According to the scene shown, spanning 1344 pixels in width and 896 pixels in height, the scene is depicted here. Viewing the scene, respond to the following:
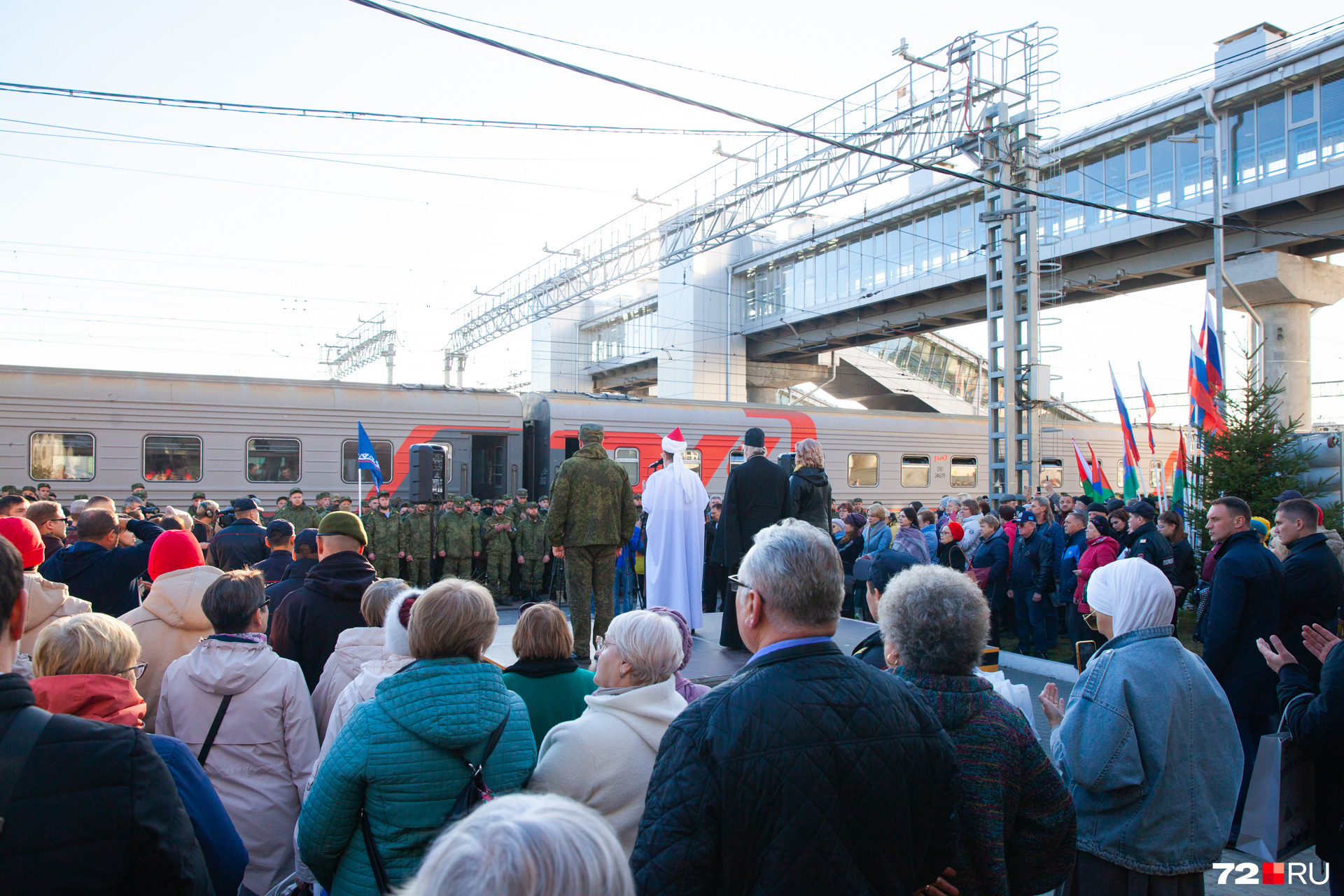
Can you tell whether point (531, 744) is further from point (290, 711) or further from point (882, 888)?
point (290, 711)

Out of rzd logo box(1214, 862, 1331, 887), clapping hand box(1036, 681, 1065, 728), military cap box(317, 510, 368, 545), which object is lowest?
rzd logo box(1214, 862, 1331, 887)

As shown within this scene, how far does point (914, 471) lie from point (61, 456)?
1971cm

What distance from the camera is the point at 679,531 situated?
27.2 ft

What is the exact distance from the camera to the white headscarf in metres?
3.07

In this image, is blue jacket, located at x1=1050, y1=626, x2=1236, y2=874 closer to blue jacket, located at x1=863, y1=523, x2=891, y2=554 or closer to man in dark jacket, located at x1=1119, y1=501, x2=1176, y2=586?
man in dark jacket, located at x1=1119, y1=501, x2=1176, y2=586

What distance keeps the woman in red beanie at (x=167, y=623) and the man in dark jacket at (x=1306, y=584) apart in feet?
19.5

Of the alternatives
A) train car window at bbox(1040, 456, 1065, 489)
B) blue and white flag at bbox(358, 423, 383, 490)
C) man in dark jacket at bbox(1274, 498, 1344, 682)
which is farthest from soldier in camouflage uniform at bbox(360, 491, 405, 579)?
train car window at bbox(1040, 456, 1065, 489)

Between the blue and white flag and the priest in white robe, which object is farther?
the blue and white flag

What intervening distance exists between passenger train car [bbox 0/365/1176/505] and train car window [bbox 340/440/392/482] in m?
0.02

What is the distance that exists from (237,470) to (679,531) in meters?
11.4

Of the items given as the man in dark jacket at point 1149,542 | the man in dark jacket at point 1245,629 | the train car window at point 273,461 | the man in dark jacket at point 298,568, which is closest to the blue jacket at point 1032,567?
the man in dark jacket at point 1149,542

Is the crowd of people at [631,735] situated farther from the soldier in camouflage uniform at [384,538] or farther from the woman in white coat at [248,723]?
the soldier in camouflage uniform at [384,538]

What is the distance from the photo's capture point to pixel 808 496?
761 cm

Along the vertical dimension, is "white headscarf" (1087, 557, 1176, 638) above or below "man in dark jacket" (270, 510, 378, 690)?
above
